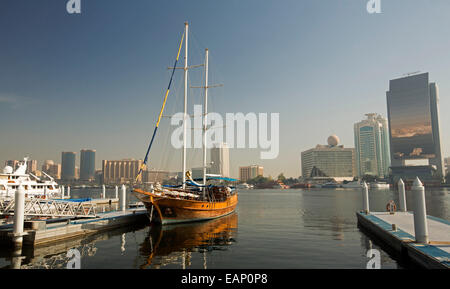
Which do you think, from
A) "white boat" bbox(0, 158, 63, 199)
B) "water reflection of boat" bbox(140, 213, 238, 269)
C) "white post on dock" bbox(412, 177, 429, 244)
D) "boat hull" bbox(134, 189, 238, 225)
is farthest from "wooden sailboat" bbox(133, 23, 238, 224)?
"white boat" bbox(0, 158, 63, 199)

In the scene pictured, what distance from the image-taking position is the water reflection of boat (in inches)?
603

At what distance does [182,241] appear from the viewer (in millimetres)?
20094

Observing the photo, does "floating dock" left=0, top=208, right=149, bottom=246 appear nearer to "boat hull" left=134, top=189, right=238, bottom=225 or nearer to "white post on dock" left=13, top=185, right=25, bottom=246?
"white post on dock" left=13, top=185, right=25, bottom=246

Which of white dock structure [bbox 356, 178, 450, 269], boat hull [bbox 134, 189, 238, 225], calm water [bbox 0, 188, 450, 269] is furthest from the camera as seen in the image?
boat hull [bbox 134, 189, 238, 225]

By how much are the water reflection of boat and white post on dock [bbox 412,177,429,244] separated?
11.1 meters

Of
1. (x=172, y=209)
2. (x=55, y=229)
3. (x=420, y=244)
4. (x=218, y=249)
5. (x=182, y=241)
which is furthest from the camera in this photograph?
(x=172, y=209)

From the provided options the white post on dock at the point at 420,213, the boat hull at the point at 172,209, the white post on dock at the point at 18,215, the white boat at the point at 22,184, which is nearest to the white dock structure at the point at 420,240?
the white post on dock at the point at 420,213

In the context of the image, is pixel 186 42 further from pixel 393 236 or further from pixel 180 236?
pixel 393 236

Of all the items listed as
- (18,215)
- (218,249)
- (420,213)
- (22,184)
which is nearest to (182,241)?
(218,249)

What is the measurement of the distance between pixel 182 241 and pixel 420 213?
49.1 ft

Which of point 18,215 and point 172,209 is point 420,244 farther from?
point 18,215
